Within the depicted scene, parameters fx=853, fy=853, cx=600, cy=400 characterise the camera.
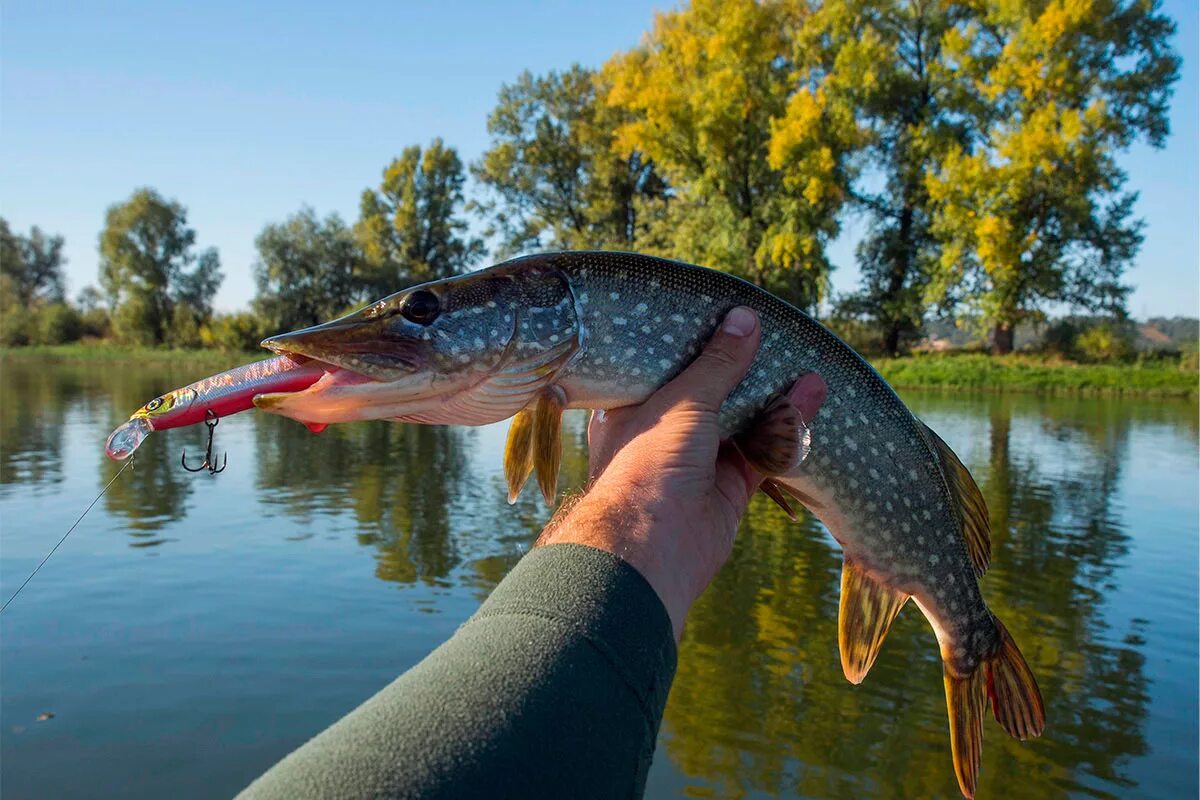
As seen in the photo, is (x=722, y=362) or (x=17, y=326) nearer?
(x=722, y=362)

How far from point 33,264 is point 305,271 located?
114ft

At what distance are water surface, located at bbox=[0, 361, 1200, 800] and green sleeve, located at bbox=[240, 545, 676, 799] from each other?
13.4 feet

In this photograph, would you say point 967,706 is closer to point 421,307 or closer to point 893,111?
point 421,307

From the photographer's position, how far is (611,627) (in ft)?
4.13

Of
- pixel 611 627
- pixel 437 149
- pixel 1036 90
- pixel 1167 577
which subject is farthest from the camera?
pixel 437 149

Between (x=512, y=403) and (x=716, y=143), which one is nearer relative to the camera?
(x=512, y=403)

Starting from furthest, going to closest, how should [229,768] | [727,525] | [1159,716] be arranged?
[1159,716]
[229,768]
[727,525]

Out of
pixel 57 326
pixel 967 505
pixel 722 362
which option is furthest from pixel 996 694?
pixel 57 326

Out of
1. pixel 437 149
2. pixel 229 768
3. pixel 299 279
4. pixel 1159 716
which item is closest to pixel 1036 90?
pixel 1159 716

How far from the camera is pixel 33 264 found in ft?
227

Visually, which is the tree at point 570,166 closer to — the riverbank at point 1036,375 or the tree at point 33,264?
the riverbank at point 1036,375

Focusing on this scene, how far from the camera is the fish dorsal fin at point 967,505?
2.74 meters

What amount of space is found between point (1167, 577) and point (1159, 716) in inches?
131

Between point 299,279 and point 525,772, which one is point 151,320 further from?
point 525,772
